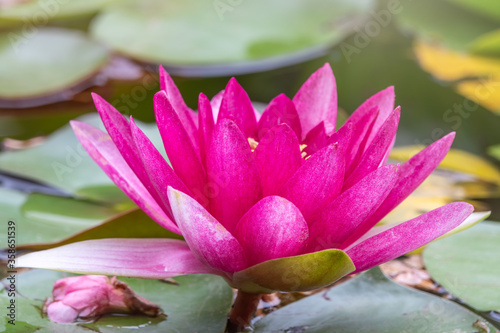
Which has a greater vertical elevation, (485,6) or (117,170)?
(485,6)

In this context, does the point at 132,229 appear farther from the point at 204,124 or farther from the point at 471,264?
the point at 471,264

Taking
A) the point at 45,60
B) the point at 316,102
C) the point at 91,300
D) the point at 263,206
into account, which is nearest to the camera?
the point at 263,206

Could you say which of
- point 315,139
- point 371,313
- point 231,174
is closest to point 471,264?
point 371,313

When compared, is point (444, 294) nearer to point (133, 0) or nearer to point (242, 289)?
point (242, 289)

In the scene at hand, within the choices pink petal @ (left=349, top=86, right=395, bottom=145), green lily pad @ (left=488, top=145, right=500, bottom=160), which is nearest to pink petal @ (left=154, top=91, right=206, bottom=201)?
pink petal @ (left=349, top=86, right=395, bottom=145)

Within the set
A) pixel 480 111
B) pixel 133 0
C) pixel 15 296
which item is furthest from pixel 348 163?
pixel 133 0

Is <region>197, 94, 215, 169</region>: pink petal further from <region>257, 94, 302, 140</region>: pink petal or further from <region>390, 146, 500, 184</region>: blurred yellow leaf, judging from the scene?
<region>390, 146, 500, 184</region>: blurred yellow leaf

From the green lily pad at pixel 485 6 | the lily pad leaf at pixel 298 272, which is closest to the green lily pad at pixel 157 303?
the lily pad leaf at pixel 298 272

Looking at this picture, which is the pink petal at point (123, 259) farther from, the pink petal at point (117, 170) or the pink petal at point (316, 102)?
the pink petal at point (316, 102)
